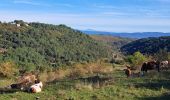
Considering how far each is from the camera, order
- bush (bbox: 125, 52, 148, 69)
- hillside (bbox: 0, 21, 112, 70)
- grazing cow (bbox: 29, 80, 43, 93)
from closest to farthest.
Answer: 1. grazing cow (bbox: 29, 80, 43, 93)
2. bush (bbox: 125, 52, 148, 69)
3. hillside (bbox: 0, 21, 112, 70)

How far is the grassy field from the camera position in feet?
50.9

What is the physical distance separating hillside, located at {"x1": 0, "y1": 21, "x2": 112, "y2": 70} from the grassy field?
103327 millimetres

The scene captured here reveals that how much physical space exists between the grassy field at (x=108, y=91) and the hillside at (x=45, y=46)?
103327mm

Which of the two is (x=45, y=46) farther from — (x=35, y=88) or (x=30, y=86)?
(x=35, y=88)

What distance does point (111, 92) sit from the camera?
16406mm

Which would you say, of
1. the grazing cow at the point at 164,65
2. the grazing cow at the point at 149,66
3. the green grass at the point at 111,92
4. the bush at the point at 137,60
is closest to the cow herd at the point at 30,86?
the green grass at the point at 111,92

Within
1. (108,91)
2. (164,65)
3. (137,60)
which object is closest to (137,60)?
(137,60)

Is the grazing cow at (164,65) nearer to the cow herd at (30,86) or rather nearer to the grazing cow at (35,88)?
the cow herd at (30,86)

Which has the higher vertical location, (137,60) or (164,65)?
(164,65)

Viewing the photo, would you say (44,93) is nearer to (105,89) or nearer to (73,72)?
(105,89)

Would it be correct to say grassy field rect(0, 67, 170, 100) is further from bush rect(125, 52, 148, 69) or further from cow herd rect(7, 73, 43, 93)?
bush rect(125, 52, 148, 69)

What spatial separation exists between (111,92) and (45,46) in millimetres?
141865

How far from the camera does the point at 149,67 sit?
22.8 meters

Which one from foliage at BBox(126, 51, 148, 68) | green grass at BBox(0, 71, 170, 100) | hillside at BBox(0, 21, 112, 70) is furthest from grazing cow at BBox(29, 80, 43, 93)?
hillside at BBox(0, 21, 112, 70)
